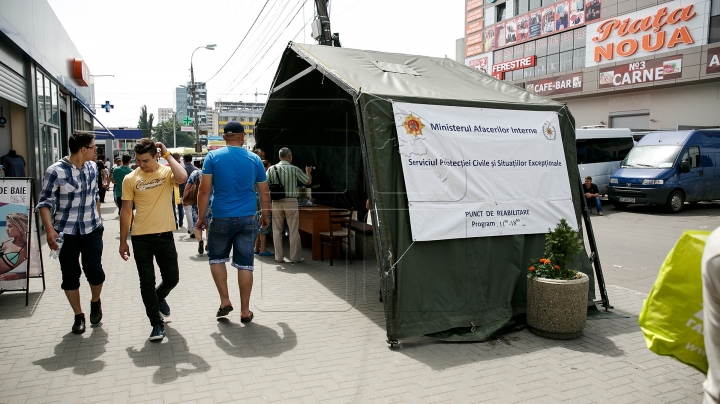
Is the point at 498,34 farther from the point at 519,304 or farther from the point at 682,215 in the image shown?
the point at 519,304

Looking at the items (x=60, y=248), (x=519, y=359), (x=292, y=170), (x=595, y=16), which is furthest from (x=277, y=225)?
(x=595, y=16)

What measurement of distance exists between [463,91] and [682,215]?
523 inches

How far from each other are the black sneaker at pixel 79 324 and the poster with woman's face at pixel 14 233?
146 cm

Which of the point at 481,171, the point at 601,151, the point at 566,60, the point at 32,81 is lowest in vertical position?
the point at 481,171

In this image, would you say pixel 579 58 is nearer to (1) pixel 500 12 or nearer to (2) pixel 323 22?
(1) pixel 500 12

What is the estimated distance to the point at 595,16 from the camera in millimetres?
28547

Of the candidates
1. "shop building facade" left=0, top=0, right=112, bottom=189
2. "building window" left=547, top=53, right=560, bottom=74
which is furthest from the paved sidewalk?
"building window" left=547, top=53, right=560, bottom=74

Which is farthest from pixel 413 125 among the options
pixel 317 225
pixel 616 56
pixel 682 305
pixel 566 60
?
pixel 566 60

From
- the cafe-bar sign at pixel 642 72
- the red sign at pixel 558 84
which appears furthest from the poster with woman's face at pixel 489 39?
the cafe-bar sign at pixel 642 72

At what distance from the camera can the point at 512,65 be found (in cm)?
3453

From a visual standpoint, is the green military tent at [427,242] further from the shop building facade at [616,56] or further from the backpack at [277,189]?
the shop building facade at [616,56]

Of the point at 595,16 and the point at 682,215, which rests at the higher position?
the point at 595,16

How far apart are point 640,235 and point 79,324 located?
11.7 metres

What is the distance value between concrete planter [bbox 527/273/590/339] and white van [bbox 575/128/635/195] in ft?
45.4
